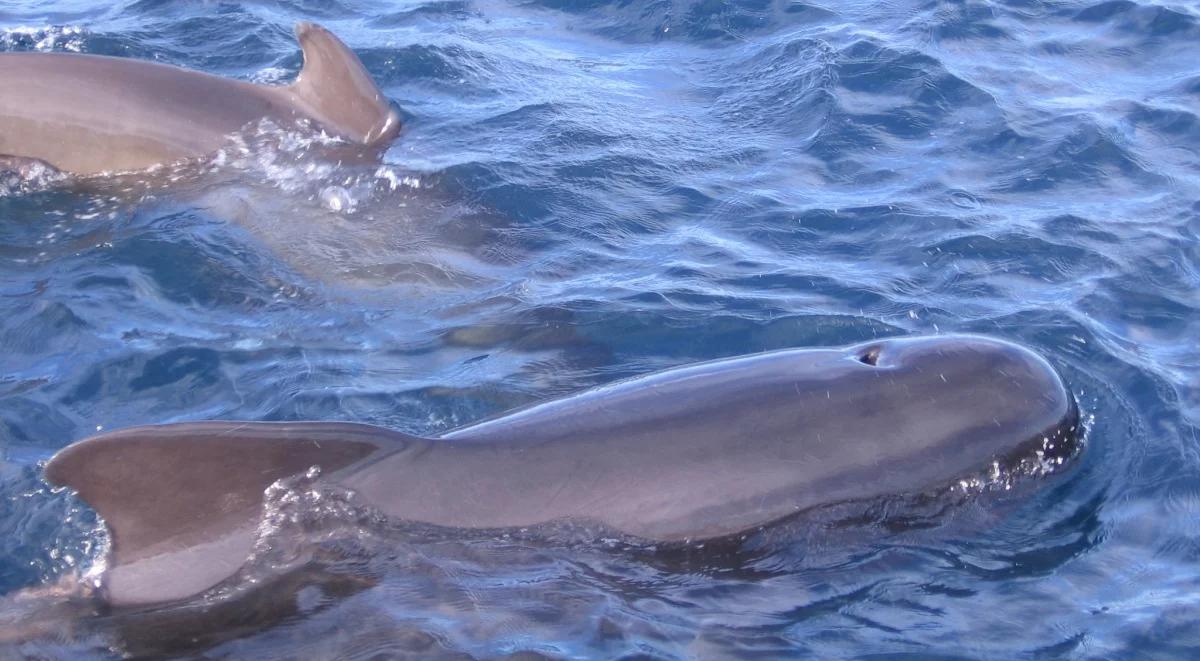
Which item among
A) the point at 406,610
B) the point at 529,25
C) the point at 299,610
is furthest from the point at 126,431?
the point at 529,25

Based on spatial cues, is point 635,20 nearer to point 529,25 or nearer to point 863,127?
point 529,25

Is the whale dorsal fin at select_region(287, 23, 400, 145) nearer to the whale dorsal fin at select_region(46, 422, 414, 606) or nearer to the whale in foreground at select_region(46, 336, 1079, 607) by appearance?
the whale in foreground at select_region(46, 336, 1079, 607)

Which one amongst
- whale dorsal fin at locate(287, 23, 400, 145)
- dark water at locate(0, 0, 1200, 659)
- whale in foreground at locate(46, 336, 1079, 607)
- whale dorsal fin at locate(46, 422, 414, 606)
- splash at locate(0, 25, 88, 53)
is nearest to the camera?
whale dorsal fin at locate(46, 422, 414, 606)

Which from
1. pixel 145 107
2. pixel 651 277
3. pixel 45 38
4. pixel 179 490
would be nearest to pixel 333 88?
pixel 145 107

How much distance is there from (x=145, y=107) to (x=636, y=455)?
249 inches

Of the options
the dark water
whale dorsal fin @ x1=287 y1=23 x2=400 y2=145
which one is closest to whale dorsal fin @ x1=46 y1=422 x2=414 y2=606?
the dark water

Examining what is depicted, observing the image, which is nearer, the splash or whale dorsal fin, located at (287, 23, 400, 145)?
whale dorsal fin, located at (287, 23, 400, 145)

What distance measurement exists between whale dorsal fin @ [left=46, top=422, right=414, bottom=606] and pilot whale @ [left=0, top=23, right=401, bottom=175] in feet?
18.3

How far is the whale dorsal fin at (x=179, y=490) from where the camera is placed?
5.59 metres

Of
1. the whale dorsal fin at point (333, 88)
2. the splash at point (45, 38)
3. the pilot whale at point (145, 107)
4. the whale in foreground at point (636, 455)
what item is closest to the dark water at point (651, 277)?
the splash at point (45, 38)

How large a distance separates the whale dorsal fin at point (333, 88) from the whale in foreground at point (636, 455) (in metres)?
5.45

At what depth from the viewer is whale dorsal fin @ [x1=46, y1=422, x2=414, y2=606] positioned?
5594 mm

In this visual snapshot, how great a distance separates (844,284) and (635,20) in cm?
668

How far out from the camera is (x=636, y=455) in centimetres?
640
